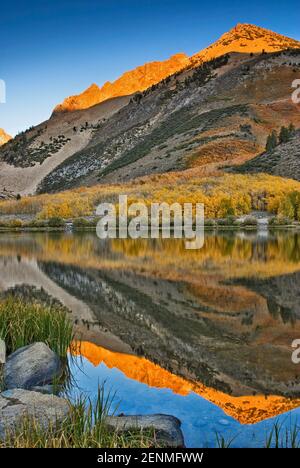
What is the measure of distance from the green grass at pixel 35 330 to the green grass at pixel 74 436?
336 cm

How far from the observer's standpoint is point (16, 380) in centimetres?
714

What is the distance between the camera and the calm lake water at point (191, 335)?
20.8 ft

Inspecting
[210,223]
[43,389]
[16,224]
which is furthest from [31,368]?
[16,224]

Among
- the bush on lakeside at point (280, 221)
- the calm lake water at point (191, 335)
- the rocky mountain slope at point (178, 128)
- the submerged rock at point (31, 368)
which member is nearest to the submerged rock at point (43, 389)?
the submerged rock at point (31, 368)

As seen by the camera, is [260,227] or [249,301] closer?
[249,301]

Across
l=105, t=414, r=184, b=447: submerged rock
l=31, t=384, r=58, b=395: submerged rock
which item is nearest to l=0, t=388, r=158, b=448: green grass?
l=105, t=414, r=184, b=447: submerged rock

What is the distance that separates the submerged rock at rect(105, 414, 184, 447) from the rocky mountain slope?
2375 inches

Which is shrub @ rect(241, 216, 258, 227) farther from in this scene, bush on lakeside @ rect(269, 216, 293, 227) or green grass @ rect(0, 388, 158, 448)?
green grass @ rect(0, 388, 158, 448)

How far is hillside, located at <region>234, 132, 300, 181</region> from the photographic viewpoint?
5690cm

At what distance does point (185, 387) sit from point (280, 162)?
55.6 m

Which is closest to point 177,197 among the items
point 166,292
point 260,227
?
point 260,227

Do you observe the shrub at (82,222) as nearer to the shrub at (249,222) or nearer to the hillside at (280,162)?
the shrub at (249,222)

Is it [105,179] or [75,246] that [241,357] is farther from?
[105,179]
